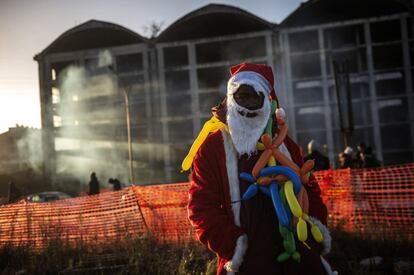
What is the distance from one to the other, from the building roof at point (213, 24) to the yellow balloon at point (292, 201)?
26723 mm

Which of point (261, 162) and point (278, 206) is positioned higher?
point (261, 162)

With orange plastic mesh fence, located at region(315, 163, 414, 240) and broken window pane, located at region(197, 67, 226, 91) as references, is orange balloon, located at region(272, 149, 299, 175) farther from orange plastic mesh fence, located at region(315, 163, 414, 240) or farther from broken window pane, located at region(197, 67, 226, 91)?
broken window pane, located at region(197, 67, 226, 91)

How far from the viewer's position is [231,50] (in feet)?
95.8

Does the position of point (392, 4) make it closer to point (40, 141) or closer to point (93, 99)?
point (93, 99)

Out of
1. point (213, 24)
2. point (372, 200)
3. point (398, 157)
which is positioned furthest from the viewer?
point (213, 24)

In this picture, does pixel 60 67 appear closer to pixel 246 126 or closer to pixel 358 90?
pixel 358 90

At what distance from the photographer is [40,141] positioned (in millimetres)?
31734

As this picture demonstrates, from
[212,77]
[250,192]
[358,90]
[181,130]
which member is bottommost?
[250,192]

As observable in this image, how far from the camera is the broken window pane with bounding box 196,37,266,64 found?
93.4ft

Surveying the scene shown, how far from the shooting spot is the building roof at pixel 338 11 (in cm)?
2702

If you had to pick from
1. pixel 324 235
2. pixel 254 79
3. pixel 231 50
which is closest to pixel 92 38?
pixel 231 50

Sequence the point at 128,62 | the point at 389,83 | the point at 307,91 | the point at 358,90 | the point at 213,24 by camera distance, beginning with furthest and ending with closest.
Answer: the point at 128,62
the point at 213,24
the point at 307,91
the point at 358,90
the point at 389,83

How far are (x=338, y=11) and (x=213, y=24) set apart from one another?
760cm

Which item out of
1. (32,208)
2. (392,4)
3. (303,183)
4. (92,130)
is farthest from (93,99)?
(303,183)
